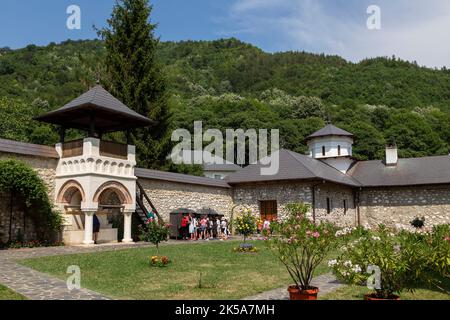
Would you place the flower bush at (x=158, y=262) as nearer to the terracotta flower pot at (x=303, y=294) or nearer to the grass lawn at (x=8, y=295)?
the grass lawn at (x=8, y=295)

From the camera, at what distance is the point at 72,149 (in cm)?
1647

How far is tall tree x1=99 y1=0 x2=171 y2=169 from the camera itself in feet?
92.2

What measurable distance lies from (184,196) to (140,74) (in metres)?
11.2

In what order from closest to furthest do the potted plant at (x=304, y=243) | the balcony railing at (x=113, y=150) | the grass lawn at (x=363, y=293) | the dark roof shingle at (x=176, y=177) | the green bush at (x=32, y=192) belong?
1. the potted plant at (x=304, y=243)
2. the grass lawn at (x=363, y=293)
3. the green bush at (x=32, y=192)
4. the balcony railing at (x=113, y=150)
5. the dark roof shingle at (x=176, y=177)

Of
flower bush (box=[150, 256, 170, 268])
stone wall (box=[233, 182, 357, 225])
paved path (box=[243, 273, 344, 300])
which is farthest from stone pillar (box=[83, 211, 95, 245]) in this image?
stone wall (box=[233, 182, 357, 225])

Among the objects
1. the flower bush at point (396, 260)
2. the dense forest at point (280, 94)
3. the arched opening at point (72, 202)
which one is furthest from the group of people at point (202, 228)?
the dense forest at point (280, 94)

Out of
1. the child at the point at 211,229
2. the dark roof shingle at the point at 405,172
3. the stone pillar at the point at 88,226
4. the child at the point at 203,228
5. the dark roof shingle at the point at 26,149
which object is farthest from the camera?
the dark roof shingle at the point at 405,172

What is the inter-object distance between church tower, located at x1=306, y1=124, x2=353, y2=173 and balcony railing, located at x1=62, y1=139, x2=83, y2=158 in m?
17.9

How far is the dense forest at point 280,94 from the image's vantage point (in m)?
45.3

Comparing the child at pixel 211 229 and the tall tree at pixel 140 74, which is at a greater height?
the tall tree at pixel 140 74

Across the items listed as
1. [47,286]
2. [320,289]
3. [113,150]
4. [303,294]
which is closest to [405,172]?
[113,150]

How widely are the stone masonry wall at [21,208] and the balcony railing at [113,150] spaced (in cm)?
204

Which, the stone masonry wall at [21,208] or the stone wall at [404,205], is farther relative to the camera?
the stone wall at [404,205]
